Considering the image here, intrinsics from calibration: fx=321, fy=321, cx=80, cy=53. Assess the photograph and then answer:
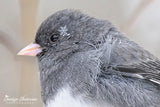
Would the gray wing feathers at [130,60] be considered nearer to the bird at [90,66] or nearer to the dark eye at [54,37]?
the bird at [90,66]

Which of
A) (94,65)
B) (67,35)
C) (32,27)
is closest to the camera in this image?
(94,65)

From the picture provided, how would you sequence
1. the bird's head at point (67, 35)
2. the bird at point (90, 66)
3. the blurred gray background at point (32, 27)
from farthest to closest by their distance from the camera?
the blurred gray background at point (32, 27), the bird's head at point (67, 35), the bird at point (90, 66)

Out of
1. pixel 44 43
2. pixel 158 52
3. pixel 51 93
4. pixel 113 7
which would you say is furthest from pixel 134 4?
pixel 51 93

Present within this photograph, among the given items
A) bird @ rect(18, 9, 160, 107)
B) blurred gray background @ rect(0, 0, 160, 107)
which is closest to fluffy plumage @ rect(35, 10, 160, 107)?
bird @ rect(18, 9, 160, 107)

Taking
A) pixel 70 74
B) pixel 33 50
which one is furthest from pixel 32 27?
pixel 70 74

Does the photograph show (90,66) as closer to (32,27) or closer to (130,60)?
(130,60)

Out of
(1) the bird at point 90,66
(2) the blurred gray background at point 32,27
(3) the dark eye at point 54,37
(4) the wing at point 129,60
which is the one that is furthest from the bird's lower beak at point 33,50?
(4) the wing at point 129,60

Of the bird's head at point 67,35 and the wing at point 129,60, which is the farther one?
the bird's head at point 67,35
